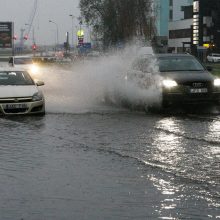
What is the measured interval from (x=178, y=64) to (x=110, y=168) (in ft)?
31.5

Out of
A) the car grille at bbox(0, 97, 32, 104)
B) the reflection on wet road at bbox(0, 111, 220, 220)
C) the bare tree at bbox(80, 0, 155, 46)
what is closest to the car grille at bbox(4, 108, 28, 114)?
the car grille at bbox(0, 97, 32, 104)

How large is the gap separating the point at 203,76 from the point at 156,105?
146cm

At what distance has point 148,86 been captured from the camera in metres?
17.0

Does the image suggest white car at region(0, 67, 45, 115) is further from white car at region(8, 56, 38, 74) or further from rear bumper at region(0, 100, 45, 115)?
white car at region(8, 56, 38, 74)

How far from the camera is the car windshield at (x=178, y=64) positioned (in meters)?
17.4

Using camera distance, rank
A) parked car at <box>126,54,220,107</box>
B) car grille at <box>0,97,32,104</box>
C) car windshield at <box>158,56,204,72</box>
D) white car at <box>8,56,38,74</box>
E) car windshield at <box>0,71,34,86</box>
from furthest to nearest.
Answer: white car at <box>8,56,38,74</box>
car windshield at <box>158,56,204,72</box>
car windshield at <box>0,71,34,86</box>
parked car at <box>126,54,220,107</box>
car grille at <box>0,97,32,104</box>

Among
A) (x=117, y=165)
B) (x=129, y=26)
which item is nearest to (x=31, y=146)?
(x=117, y=165)

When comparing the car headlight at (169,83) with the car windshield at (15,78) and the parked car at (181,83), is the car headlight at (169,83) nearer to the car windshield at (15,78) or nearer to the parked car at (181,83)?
the parked car at (181,83)

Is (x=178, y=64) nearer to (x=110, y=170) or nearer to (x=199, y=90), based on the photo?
(x=199, y=90)

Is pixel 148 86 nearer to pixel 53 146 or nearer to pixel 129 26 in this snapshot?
pixel 53 146

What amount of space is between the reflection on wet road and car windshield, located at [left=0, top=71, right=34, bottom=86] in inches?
118

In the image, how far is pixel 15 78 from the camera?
17078mm

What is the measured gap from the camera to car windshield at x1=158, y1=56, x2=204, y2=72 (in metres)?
17.4

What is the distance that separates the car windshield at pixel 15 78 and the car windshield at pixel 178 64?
3.60m
